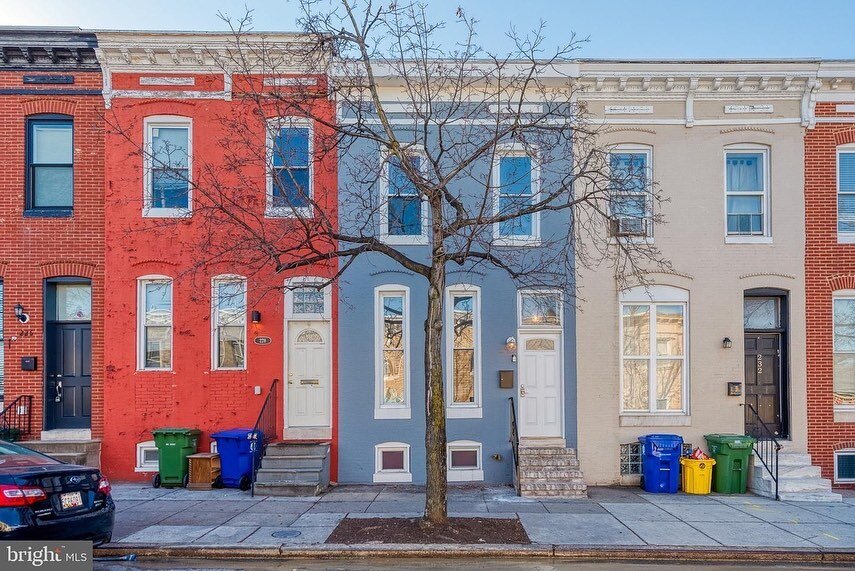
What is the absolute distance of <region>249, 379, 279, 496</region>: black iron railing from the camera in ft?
36.3

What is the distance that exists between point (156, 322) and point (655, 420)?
9.90m

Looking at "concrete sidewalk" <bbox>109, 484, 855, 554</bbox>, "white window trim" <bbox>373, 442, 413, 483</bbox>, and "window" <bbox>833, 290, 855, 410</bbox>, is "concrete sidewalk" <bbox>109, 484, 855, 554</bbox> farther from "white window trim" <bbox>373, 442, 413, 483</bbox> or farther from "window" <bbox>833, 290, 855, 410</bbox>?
"window" <bbox>833, 290, 855, 410</bbox>

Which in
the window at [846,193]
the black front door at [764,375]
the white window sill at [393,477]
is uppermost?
the window at [846,193]

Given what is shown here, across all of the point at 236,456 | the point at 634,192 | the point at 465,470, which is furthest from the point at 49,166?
the point at 634,192

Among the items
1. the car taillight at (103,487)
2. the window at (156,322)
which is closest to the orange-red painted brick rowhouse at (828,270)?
the car taillight at (103,487)

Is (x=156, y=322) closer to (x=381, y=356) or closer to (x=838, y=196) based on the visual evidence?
(x=381, y=356)

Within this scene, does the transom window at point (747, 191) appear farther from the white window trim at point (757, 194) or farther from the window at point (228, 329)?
the window at point (228, 329)

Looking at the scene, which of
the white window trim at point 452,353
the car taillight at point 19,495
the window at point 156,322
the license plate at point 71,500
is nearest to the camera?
the car taillight at point 19,495

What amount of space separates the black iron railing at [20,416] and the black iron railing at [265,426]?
14.8 ft

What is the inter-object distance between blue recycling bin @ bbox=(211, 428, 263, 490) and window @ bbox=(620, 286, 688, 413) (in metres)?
7.16

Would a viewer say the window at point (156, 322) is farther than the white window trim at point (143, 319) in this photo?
Yes

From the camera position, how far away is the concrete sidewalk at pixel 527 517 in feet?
27.1

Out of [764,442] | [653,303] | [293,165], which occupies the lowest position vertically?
[764,442]

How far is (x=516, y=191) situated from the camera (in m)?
12.6
